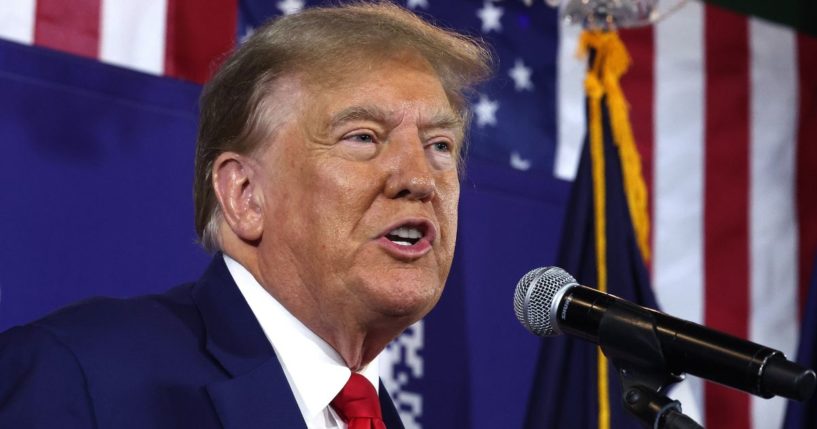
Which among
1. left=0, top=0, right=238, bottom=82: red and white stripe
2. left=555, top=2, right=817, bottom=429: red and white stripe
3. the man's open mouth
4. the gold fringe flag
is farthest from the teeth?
left=555, top=2, right=817, bottom=429: red and white stripe

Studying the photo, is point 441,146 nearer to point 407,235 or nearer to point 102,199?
point 407,235

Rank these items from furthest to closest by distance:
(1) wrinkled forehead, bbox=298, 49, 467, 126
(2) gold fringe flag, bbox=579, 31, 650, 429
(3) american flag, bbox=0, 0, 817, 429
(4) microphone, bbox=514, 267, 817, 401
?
(3) american flag, bbox=0, 0, 817, 429 < (2) gold fringe flag, bbox=579, 31, 650, 429 < (1) wrinkled forehead, bbox=298, 49, 467, 126 < (4) microphone, bbox=514, 267, 817, 401

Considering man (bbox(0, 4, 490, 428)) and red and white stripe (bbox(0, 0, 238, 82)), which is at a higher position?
red and white stripe (bbox(0, 0, 238, 82))

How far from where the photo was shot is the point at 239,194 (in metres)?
2.46

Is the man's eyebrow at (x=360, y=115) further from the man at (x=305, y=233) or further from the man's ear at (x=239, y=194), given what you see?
the man's ear at (x=239, y=194)

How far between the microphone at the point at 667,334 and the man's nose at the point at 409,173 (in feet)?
1.22

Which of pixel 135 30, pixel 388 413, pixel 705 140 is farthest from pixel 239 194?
pixel 705 140

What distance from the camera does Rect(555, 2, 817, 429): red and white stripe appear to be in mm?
4633

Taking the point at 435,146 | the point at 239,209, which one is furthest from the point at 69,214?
the point at 435,146

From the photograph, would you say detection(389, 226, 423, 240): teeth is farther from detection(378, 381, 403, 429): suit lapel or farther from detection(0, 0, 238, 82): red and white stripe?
detection(0, 0, 238, 82): red and white stripe

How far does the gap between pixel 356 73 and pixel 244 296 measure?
453 mm

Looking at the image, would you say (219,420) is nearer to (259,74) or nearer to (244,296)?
(244,296)

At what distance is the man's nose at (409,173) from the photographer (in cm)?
231

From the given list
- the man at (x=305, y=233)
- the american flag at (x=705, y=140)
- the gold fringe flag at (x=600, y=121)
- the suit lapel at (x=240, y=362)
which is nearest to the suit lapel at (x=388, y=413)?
the man at (x=305, y=233)
